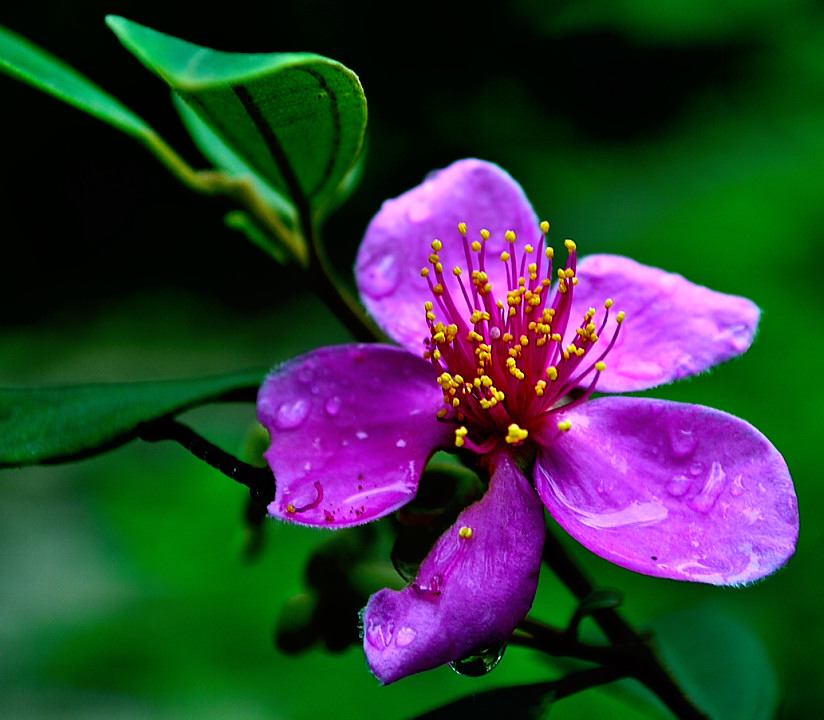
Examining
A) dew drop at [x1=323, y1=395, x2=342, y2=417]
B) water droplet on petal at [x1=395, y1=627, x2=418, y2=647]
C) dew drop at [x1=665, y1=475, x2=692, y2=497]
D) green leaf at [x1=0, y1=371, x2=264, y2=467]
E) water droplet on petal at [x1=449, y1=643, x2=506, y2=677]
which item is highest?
green leaf at [x1=0, y1=371, x2=264, y2=467]

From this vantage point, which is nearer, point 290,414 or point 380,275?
point 290,414

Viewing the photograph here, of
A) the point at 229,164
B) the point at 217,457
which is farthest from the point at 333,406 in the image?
the point at 229,164

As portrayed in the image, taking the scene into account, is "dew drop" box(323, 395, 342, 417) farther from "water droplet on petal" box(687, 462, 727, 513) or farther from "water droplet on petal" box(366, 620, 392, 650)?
"water droplet on petal" box(687, 462, 727, 513)

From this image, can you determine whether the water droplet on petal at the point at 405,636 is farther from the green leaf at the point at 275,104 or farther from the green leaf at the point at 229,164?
the green leaf at the point at 229,164

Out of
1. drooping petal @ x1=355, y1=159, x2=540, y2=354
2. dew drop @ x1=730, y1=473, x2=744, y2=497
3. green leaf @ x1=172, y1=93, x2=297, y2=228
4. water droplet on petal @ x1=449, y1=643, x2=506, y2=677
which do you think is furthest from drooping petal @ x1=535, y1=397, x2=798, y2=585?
green leaf @ x1=172, y1=93, x2=297, y2=228

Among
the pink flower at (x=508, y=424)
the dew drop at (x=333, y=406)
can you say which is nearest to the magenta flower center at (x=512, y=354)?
the pink flower at (x=508, y=424)

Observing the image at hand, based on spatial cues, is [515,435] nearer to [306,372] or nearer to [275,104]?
[306,372]
